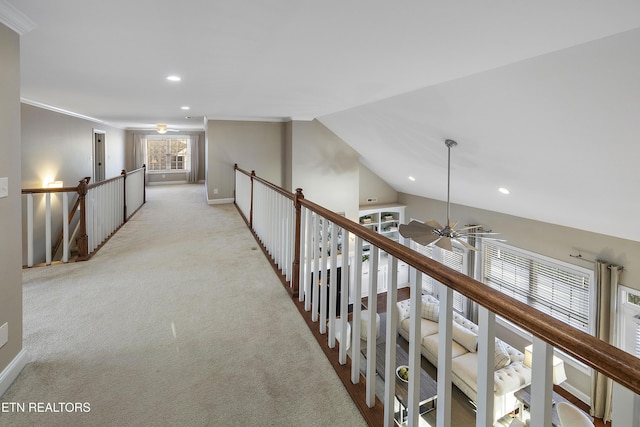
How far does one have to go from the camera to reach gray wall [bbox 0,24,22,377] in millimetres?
1683

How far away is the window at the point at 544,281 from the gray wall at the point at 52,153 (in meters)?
7.91

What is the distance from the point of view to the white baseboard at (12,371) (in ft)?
5.27

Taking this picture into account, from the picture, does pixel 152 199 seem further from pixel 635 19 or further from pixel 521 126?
pixel 635 19

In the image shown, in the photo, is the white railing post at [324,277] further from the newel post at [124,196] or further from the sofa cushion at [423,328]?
the newel post at [124,196]

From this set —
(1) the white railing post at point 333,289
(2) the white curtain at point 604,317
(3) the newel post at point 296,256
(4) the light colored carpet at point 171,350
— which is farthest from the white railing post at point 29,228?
(2) the white curtain at point 604,317

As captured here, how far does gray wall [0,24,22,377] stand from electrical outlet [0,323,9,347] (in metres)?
0.02

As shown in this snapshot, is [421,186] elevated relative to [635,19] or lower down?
lower down

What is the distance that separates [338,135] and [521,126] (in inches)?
180

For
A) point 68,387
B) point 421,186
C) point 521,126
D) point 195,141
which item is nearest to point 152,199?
point 195,141

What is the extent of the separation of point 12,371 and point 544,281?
24.1ft

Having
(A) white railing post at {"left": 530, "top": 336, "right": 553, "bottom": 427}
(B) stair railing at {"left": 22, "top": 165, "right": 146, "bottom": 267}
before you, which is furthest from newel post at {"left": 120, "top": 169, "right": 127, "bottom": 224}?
(A) white railing post at {"left": 530, "top": 336, "right": 553, "bottom": 427}

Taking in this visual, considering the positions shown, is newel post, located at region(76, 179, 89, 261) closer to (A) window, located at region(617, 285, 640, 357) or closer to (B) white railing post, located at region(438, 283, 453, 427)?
(B) white railing post, located at region(438, 283, 453, 427)

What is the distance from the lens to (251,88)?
14.0ft

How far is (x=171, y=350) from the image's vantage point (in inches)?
77.4
